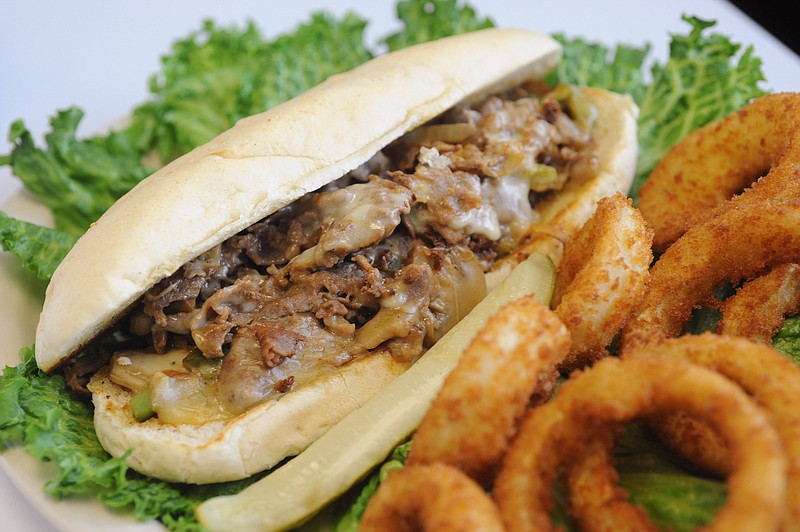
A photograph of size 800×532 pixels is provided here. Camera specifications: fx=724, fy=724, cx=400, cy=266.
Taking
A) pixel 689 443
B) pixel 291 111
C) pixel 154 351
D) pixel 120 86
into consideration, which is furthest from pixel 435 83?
pixel 120 86

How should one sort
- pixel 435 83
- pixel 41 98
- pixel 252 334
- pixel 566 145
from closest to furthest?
pixel 252 334
pixel 435 83
pixel 566 145
pixel 41 98

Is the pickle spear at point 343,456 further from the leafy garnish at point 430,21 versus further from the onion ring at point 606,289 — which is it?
the leafy garnish at point 430,21

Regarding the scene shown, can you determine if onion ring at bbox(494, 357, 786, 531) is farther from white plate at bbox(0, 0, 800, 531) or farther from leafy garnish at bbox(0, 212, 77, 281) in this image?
white plate at bbox(0, 0, 800, 531)

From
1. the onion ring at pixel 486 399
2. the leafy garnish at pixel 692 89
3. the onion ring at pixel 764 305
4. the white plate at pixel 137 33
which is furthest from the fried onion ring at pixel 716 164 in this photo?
the onion ring at pixel 486 399

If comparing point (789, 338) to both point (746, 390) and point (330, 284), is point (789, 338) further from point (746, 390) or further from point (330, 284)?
point (330, 284)

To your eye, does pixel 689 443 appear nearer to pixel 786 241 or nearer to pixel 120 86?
pixel 786 241

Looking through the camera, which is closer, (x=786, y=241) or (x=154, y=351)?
(x=786, y=241)

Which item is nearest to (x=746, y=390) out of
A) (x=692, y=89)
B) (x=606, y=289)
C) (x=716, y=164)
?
(x=606, y=289)
